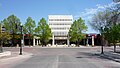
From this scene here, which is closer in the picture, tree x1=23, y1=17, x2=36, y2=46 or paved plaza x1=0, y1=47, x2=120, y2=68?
paved plaza x1=0, y1=47, x2=120, y2=68

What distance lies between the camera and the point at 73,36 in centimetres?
9388

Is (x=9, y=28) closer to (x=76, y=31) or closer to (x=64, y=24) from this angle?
(x=76, y=31)

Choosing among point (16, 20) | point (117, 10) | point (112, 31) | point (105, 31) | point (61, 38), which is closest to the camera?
point (117, 10)

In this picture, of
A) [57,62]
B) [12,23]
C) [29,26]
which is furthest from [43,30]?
[57,62]

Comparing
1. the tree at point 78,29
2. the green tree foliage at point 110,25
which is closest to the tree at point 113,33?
the green tree foliage at point 110,25

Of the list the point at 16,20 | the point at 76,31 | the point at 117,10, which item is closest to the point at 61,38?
the point at 76,31

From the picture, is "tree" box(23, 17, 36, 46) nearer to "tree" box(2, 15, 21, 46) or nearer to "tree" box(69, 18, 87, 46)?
"tree" box(2, 15, 21, 46)

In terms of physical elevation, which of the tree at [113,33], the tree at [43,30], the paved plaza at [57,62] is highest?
the tree at [43,30]

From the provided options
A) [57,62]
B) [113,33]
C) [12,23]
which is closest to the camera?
[57,62]

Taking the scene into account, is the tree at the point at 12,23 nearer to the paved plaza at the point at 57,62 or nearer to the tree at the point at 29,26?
the tree at the point at 29,26

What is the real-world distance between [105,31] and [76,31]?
46964 mm

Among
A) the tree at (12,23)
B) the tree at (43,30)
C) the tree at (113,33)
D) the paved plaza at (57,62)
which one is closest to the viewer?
the paved plaza at (57,62)

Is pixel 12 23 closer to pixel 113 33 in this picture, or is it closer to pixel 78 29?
pixel 78 29

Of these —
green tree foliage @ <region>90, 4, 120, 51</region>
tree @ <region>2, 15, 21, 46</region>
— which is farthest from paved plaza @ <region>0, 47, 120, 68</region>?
tree @ <region>2, 15, 21, 46</region>
